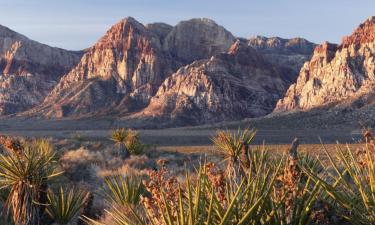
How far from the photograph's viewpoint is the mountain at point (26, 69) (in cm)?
13338

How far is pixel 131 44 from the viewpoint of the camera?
434 feet

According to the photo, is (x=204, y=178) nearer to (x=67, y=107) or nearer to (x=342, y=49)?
(x=342, y=49)

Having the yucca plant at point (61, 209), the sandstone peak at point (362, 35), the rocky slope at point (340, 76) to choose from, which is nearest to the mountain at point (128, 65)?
the rocky slope at point (340, 76)

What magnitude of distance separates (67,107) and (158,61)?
27.1 meters

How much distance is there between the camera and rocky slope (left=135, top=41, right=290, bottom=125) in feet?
339

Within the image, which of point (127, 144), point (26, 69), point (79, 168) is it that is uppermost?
point (26, 69)

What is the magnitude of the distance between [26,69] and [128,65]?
117 feet

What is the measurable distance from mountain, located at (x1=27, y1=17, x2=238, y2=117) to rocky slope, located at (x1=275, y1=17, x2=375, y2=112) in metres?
41.1

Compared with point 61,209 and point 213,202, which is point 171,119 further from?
point 213,202

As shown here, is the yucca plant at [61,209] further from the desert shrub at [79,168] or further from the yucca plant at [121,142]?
the yucca plant at [121,142]

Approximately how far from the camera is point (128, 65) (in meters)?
129

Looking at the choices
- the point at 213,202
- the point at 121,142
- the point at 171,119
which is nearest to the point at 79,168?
the point at 121,142

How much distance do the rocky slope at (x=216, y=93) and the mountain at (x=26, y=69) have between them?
4354 cm

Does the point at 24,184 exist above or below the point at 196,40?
below
